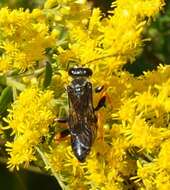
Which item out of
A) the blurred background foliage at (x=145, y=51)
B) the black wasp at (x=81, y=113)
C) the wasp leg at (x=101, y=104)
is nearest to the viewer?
the black wasp at (x=81, y=113)

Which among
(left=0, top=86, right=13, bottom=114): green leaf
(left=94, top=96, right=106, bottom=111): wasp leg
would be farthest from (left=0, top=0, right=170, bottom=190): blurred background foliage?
(left=94, top=96, right=106, bottom=111): wasp leg

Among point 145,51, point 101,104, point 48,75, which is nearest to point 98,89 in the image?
point 101,104

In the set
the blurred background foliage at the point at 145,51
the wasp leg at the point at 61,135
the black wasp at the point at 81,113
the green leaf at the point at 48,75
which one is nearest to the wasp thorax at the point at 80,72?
the black wasp at the point at 81,113

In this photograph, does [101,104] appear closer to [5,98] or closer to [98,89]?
[98,89]

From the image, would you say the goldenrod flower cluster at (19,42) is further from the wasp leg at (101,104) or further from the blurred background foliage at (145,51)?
the blurred background foliage at (145,51)

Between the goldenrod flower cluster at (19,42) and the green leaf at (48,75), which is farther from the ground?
the goldenrod flower cluster at (19,42)
